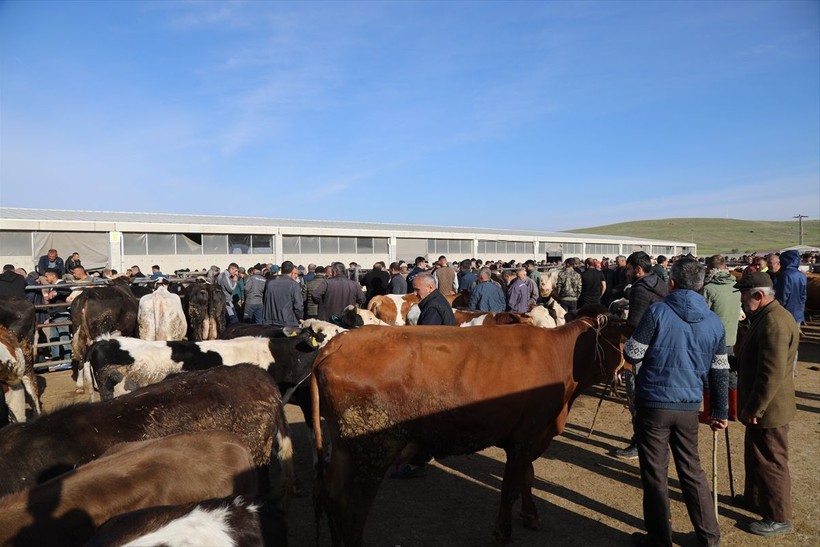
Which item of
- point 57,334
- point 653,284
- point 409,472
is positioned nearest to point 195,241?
point 57,334

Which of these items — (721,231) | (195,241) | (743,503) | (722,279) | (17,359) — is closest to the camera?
(743,503)

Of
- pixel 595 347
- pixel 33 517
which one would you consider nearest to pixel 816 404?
pixel 595 347

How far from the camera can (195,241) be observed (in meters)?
23.2

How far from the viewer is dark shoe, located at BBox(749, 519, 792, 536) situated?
408 cm

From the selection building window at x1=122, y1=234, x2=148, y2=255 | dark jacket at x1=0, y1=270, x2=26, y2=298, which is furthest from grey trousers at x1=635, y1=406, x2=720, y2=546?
building window at x1=122, y1=234, x2=148, y2=255

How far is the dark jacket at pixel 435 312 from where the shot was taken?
5699 millimetres

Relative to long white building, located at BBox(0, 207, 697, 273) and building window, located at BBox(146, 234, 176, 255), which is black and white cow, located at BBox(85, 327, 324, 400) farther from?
building window, located at BBox(146, 234, 176, 255)

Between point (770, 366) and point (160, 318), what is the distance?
9.61 m

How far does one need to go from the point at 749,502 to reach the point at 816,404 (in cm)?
440

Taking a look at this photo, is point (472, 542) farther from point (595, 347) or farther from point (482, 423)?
point (595, 347)

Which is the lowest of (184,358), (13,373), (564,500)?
(564,500)

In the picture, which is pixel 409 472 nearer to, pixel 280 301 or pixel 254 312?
pixel 280 301

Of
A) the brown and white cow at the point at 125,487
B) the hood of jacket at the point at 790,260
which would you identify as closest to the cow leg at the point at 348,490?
the brown and white cow at the point at 125,487

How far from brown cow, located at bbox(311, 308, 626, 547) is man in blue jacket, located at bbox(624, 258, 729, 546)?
71cm
